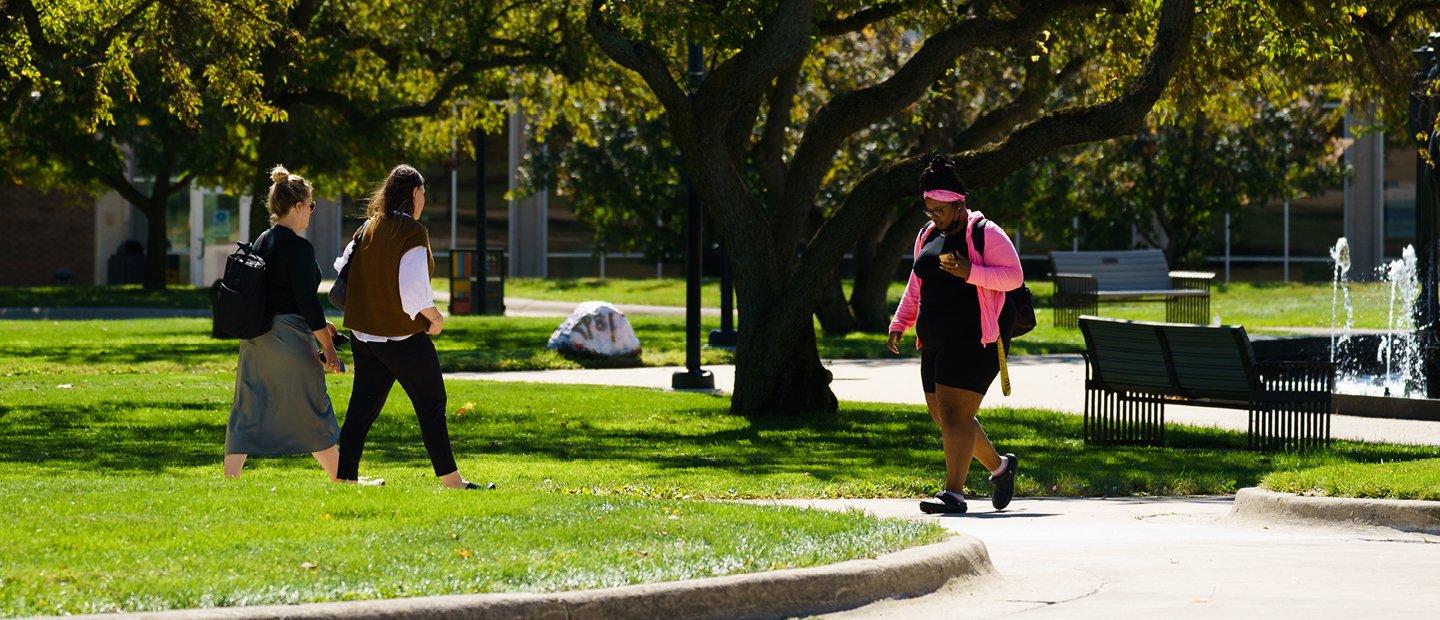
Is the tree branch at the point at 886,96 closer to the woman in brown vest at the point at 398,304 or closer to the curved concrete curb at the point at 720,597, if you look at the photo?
the woman in brown vest at the point at 398,304

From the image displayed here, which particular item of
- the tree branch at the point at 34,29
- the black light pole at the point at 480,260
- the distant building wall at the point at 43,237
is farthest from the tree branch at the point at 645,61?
the distant building wall at the point at 43,237

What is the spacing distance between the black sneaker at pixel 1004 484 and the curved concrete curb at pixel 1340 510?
108 cm

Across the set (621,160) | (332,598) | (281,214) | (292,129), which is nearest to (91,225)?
(621,160)

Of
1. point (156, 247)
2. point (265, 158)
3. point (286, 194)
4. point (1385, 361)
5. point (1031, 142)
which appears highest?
point (265, 158)

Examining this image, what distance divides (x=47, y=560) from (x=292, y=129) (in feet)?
90.3

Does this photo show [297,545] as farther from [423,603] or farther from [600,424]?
[600,424]

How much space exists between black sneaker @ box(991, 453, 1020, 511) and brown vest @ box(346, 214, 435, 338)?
2.93 metres

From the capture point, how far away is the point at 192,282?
169ft

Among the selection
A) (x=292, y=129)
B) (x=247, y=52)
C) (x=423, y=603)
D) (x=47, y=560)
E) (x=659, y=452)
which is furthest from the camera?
(x=292, y=129)

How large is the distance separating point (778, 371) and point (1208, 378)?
11.5 feet


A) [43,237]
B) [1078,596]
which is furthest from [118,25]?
[43,237]

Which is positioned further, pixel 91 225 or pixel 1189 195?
pixel 91 225

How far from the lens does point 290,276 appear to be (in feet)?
31.2

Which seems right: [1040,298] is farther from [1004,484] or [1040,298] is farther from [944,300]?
[944,300]
